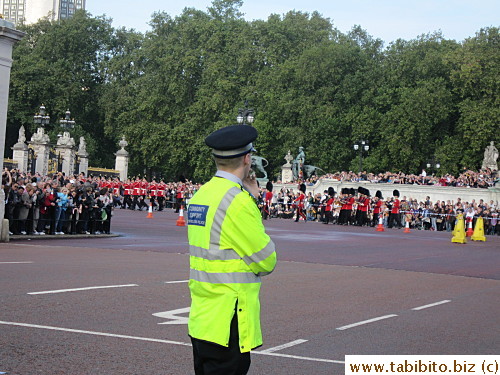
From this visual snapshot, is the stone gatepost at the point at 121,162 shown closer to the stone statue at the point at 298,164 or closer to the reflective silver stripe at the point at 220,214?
the stone statue at the point at 298,164

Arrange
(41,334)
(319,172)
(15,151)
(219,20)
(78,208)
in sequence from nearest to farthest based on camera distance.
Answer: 1. (41,334)
2. (78,208)
3. (15,151)
4. (319,172)
5. (219,20)

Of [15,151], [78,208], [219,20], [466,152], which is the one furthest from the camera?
[219,20]

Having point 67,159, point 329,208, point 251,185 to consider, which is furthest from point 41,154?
point 251,185

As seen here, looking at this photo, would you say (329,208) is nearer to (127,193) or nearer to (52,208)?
(127,193)

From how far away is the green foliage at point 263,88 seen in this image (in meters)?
70.9

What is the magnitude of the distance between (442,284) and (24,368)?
10930 millimetres

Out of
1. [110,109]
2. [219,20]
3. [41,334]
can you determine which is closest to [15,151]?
[110,109]

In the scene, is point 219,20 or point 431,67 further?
point 219,20

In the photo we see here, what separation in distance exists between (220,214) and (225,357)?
788 mm

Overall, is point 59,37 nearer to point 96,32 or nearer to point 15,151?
point 96,32

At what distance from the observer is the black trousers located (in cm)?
487

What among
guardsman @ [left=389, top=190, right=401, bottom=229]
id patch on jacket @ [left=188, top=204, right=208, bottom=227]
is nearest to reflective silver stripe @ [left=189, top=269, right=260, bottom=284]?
id patch on jacket @ [left=188, top=204, right=208, bottom=227]

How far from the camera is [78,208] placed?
27594mm

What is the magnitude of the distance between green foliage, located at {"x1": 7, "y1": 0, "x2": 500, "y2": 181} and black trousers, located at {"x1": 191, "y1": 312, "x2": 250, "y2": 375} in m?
65.7
